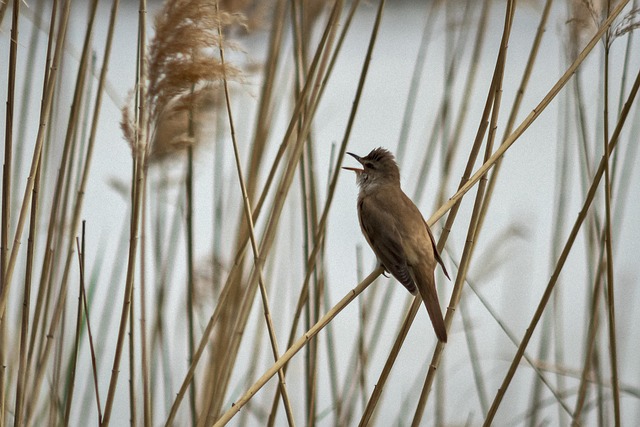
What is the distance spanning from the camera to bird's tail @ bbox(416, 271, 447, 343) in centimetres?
174

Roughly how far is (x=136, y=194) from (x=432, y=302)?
85cm

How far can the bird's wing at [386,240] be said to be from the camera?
2088mm

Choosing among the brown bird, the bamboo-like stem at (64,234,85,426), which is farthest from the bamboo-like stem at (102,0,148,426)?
the brown bird

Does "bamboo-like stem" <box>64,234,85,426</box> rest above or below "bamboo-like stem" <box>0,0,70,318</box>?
below

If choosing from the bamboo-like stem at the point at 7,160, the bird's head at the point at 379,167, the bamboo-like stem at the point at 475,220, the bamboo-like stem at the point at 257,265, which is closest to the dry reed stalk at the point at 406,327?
the bamboo-like stem at the point at 475,220

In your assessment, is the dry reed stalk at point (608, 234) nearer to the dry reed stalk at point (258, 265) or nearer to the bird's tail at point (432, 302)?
the bird's tail at point (432, 302)

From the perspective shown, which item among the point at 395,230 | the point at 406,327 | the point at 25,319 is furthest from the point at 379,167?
the point at 25,319

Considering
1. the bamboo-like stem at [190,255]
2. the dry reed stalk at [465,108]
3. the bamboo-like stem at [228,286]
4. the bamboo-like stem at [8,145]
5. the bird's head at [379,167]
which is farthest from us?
the bird's head at [379,167]

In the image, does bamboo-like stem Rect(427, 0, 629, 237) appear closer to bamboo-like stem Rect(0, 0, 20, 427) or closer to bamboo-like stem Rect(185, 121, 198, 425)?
bamboo-like stem Rect(185, 121, 198, 425)

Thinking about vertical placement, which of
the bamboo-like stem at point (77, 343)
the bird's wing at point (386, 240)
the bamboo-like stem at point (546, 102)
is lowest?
the bamboo-like stem at point (77, 343)

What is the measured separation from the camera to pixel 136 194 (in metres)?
1.50

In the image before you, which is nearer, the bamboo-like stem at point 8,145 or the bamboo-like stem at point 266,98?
the bamboo-like stem at point 8,145

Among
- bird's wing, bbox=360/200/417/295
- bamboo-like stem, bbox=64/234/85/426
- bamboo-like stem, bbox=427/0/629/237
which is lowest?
bamboo-like stem, bbox=64/234/85/426

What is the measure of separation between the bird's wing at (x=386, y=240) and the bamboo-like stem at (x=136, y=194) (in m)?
0.82
